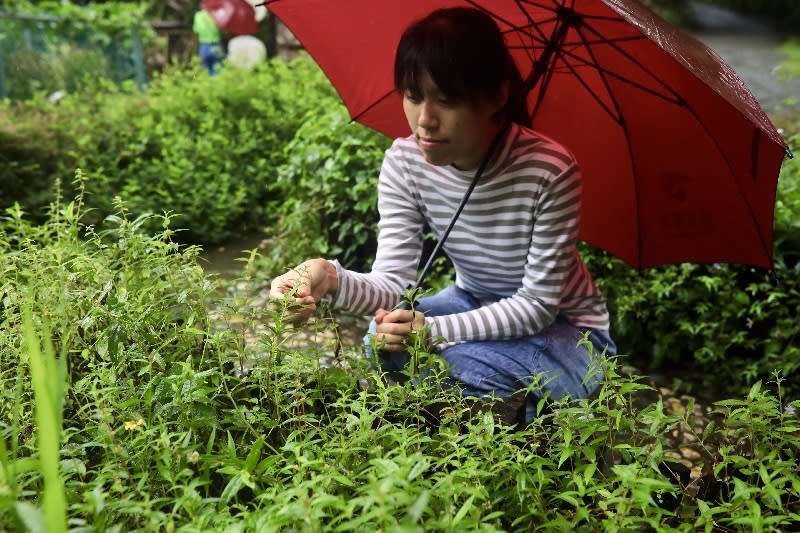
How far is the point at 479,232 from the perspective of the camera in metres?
2.42

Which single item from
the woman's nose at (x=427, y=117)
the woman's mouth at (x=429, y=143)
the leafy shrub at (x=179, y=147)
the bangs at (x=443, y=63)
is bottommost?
the leafy shrub at (x=179, y=147)

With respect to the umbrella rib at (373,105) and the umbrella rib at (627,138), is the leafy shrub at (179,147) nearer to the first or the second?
the umbrella rib at (373,105)

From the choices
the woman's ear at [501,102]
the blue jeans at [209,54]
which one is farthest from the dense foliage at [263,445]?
the blue jeans at [209,54]

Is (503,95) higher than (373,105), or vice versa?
(503,95)

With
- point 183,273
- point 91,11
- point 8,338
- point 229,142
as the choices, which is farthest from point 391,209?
point 91,11

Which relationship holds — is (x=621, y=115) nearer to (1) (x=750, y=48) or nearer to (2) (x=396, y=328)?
(2) (x=396, y=328)

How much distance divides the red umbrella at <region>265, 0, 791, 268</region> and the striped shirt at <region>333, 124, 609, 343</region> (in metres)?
0.29

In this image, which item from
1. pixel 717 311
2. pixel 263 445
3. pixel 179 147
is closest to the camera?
pixel 263 445

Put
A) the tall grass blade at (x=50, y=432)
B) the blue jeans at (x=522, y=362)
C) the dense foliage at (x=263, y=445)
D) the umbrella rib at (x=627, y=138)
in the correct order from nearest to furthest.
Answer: the tall grass blade at (x=50, y=432) < the dense foliage at (x=263, y=445) < the blue jeans at (x=522, y=362) < the umbrella rib at (x=627, y=138)

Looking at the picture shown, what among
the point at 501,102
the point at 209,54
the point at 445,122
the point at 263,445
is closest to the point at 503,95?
the point at 501,102

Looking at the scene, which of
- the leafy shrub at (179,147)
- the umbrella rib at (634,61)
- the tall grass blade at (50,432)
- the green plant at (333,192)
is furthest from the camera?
the leafy shrub at (179,147)

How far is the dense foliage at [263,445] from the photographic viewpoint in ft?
3.88

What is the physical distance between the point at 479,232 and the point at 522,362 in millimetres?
420

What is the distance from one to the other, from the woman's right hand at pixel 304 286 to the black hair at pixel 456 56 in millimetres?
537
